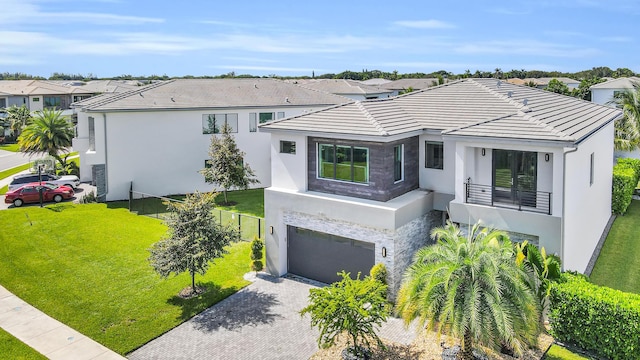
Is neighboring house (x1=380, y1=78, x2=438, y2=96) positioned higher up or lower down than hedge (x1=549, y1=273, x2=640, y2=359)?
higher up

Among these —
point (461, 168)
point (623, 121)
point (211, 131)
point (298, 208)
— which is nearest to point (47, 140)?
point (211, 131)

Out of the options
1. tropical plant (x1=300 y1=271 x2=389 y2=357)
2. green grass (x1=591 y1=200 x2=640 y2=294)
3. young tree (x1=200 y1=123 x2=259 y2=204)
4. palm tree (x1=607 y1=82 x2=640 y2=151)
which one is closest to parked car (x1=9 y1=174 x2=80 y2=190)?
young tree (x1=200 y1=123 x2=259 y2=204)

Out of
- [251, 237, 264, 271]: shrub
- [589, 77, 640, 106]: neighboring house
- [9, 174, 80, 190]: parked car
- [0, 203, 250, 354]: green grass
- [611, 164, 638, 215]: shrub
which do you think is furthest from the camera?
[589, 77, 640, 106]: neighboring house

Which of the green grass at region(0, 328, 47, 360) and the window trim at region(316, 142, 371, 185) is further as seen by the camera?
the window trim at region(316, 142, 371, 185)

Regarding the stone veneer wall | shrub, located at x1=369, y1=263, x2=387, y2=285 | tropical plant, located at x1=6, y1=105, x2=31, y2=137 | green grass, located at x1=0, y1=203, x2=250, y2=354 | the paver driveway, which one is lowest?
the paver driveway

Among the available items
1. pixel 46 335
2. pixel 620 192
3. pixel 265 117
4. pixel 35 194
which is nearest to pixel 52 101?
pixel 35 194

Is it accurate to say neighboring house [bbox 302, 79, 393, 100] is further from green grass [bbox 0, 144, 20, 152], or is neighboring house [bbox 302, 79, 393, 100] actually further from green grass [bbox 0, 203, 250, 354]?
green grass [bbox 0, 203, 250, 354]
